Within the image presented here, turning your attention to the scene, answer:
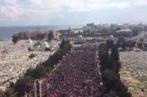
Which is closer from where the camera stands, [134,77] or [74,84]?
[74,84]

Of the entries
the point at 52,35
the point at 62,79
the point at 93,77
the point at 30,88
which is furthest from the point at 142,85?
the point at 52,35

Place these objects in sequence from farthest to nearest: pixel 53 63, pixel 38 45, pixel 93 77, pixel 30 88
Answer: pixel 38 45
pixel 53 63
pixel 93 77
pixel 30 88

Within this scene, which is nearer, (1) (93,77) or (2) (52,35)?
(1) (93,77)

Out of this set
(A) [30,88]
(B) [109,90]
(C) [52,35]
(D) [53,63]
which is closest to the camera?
(B) [109,90]

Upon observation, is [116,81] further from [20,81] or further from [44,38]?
[44,38]

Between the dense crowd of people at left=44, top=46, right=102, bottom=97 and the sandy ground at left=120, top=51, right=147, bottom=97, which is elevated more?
the dense crowd of people at left=44, top=46, right=102, bottom=97

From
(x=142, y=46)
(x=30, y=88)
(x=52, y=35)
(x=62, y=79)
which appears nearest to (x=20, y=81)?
(x=30, y=88)

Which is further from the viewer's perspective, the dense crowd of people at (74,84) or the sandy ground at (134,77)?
the sandy ground at (134,77)

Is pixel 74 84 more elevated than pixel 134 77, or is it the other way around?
pixel 74 84

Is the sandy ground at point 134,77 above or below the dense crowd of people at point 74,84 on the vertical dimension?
below

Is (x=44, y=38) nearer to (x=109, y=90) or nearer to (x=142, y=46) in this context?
(x=142, y=46)

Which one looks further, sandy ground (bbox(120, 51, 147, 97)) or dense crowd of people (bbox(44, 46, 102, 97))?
sandy ground (bbox(120, 51, 147, 97))
